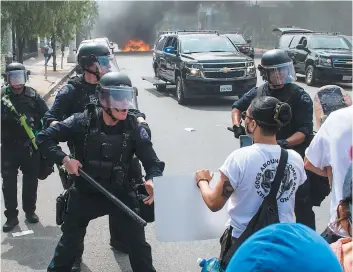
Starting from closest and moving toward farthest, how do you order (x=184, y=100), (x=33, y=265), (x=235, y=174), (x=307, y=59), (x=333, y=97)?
(x=235, y=174), (x=333, y=97), (x=33, y=265), (x=184, y=100), (x=307, y=59)

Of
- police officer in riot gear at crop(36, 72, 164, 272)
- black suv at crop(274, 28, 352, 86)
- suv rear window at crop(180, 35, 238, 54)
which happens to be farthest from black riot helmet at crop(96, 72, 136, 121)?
black suv at crop(274, 28, 352, 86)

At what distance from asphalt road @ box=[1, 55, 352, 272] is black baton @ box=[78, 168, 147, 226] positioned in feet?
3.74

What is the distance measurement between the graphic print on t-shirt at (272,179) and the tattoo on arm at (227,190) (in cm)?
14

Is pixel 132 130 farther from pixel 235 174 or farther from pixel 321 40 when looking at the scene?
pixel 321 40

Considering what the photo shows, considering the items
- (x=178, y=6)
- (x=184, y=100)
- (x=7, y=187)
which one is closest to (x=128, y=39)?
(x=178, y=6)

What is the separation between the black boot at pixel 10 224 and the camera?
5.24 meters

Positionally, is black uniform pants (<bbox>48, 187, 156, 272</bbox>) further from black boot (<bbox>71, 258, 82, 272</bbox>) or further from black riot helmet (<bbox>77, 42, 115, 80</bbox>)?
black riot helmet (<bbox>77, 42, 115, 80</bbox>)

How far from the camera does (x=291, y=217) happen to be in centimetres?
289

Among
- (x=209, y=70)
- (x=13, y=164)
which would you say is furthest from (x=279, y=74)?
(x=209, y=70)

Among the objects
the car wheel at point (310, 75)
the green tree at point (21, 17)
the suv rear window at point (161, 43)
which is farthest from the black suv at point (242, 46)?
the green tree at point (21, 17)

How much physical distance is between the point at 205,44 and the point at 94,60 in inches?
413

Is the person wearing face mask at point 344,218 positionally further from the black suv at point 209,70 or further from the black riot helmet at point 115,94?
the black suv at point 209,70

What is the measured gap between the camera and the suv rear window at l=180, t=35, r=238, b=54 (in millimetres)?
14516

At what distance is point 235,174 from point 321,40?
56.3ft
